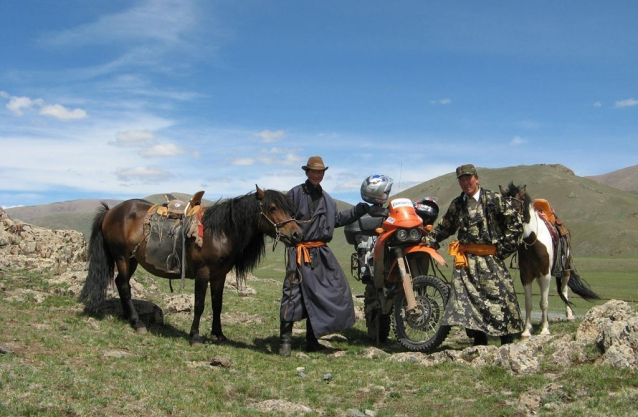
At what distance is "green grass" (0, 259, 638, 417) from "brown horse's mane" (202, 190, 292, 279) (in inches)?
52.7

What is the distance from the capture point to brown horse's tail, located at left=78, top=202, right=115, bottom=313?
340 inches

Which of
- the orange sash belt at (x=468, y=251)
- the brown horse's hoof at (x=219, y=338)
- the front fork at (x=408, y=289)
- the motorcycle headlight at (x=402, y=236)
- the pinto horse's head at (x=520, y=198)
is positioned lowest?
the brown horse's hoof at (x=219, y=338)

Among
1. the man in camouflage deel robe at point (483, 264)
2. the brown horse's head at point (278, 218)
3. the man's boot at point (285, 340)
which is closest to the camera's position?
the man in camouflage deel robe at point (483, 264)

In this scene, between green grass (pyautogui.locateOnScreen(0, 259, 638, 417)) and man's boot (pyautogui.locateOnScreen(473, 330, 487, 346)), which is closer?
green grass (pyautogui.locateOnScreen(0, 259, 638, 417))

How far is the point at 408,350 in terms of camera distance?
24.3 feet

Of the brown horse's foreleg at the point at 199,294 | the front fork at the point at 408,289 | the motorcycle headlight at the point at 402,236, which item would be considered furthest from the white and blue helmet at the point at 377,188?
the brown horse's foreleg at the point at 199,294

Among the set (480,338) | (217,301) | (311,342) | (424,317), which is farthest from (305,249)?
(480,338)

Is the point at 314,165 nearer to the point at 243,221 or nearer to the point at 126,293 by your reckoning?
the point at 243,221

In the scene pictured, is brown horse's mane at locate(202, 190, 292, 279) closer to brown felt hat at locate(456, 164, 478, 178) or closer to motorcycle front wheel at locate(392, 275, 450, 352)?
motorcycle front wheel at locate(392, 275, 450, 352)

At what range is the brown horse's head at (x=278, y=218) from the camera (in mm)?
7352

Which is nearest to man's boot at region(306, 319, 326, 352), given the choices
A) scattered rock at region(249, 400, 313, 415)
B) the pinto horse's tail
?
scattered rock at region(249, 400, 313, 415)

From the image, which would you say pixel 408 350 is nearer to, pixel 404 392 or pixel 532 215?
pixel 404 392

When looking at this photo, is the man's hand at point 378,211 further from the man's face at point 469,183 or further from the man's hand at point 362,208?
the man's face at point 469,183

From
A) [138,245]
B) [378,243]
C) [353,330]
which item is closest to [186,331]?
[138,245]
